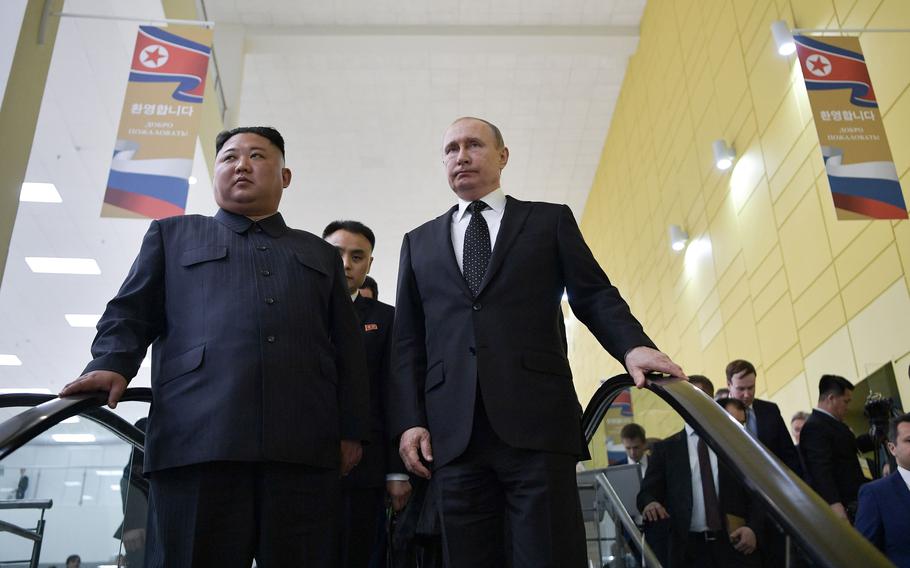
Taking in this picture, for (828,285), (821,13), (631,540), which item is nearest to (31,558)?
(631,540)

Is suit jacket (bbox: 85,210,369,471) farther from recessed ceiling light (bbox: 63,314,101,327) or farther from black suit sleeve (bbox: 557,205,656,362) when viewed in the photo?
recessed ceiling light (bbox: 63,314,101,327)

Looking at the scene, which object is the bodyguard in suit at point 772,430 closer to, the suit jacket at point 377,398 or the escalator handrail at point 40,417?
the suit jacket at point 377,398

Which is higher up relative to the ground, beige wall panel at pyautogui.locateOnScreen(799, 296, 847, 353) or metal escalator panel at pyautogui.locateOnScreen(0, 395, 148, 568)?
beige wall panel at pyautogui.locateOnScreen(799, 296, 847, 353)

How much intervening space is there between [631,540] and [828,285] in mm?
4558

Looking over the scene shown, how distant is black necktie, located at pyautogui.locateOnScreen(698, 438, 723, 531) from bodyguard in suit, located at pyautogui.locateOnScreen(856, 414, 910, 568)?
5.74 ft

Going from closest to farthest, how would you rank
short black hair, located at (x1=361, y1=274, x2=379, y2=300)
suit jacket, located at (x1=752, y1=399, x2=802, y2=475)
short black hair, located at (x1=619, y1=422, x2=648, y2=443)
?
short black hair, located at (x1=619, y1=422, x2=648, y2=443)
short black hair, located at (x1=361, y1=274, x2=379, y2=300)
suit jacket, located at (x1=752, y1=399, x2=802, y2=475)

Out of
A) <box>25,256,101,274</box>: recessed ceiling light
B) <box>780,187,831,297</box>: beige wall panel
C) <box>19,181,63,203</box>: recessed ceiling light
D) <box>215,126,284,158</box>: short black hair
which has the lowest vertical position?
<box>215,126,284,158</box>: short black hair

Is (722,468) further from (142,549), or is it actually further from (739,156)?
(739,156)

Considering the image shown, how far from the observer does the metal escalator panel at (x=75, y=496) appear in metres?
2.48

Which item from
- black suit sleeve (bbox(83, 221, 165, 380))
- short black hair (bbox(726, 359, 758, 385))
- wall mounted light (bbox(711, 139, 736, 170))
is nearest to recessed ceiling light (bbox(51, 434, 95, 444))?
black suit sleeve (bbox(83, 221, 165, 380))

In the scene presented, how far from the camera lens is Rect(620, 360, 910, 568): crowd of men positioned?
1.88m

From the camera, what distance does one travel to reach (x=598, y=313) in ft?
7.48

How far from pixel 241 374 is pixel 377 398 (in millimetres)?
1090

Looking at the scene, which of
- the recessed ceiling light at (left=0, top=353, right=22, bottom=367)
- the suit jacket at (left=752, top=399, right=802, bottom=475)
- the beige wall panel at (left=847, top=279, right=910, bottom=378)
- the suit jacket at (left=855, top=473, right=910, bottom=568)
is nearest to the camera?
the suit jacket at (left=855, top=473, right=910, bottom=568)
